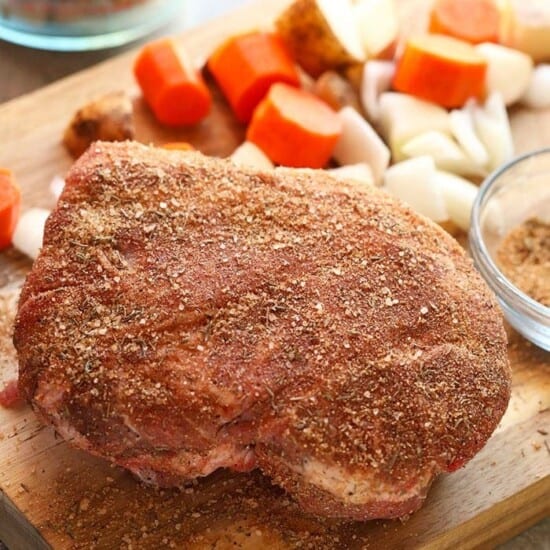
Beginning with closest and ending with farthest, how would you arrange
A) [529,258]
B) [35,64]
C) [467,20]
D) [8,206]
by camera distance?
[8,206]
[529,258]
[467,20]
[35,64]

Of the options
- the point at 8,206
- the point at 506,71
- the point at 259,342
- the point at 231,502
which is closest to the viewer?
the point at 259,342

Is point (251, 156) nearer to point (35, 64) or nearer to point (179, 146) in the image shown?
point (179, 146)

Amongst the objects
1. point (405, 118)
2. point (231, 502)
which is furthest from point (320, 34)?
point (231, 502)

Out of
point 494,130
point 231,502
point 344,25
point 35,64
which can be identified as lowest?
point 231,502

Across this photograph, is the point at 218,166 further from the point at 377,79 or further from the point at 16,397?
the point at 377,79

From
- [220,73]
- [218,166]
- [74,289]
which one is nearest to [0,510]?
[74,289]

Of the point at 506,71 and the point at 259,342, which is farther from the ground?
the point at 259,342

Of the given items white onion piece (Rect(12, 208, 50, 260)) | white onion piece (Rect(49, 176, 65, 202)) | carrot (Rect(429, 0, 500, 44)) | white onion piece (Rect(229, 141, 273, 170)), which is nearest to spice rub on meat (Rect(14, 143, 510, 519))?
white onion piece (Rect(12, 208, 50, 260))
